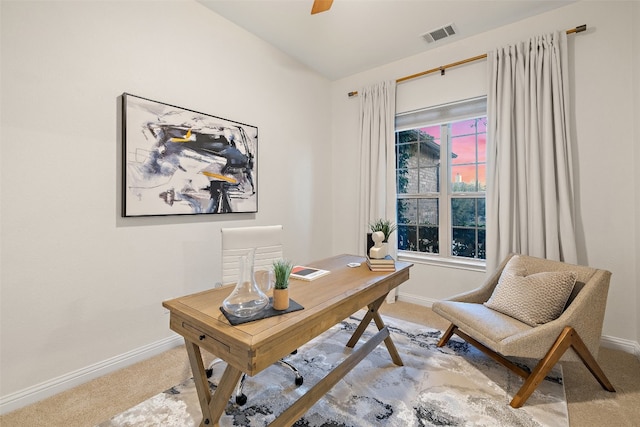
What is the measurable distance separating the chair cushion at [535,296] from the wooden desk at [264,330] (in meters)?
0.97

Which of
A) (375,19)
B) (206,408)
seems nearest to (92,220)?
(206,408)

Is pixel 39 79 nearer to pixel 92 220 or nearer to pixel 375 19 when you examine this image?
pixel 92 220

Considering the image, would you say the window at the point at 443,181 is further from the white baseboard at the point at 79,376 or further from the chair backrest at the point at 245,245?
the white baseboard at the point at 79,376

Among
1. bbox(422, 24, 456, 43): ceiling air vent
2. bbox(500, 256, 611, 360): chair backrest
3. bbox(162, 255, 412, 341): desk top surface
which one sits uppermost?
bbox(422, 24, 456, 43): ceiling air vent

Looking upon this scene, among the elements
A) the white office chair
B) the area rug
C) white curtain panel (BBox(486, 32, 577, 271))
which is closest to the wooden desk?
the area rug

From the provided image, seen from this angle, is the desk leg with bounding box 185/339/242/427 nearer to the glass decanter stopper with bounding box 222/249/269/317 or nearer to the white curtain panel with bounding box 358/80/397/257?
the glass decanter stopper with bounding box 222/249/269/317

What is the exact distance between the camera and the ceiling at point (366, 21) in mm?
2566

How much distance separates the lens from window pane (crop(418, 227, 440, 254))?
3.55m

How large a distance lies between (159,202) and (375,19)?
2585 mm

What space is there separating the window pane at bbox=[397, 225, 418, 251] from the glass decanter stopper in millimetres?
2808

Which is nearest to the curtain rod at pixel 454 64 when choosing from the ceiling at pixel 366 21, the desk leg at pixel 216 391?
the ceiling at pixel 366 21

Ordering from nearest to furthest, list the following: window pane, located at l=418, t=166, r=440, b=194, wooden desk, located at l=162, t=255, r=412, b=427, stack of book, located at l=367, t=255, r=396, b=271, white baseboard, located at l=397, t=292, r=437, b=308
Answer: wooden desk, located at l=162, t=255, r=412, b=427 → stack of book, located at l=367, t=255, r=396, b=271 → white baseboard, located at l=397, t=292, r=437, b=308 → window pane, located at l=418, t=166, r=440, b=194

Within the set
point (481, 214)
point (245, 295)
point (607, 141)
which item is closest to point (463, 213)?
point (481, 214)

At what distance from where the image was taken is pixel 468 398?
1777 mm
